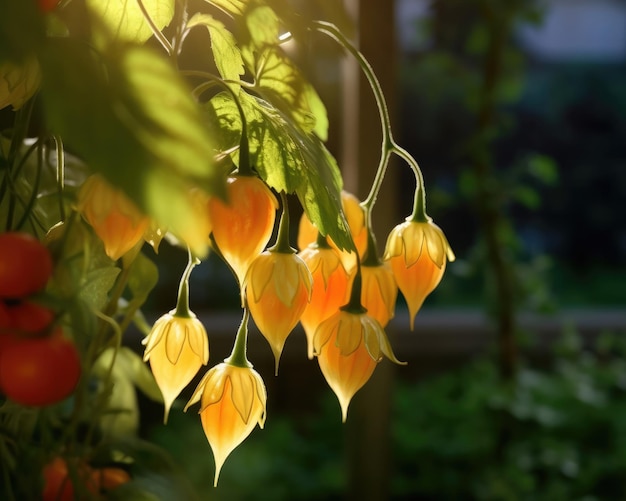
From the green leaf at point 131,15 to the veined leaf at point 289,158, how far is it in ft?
0.12

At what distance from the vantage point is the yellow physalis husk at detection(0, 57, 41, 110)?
0.98ft

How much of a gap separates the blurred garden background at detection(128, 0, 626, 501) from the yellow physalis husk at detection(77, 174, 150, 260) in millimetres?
916

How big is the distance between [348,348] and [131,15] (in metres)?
0.16

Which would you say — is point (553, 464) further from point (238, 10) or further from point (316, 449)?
point (238, 10)

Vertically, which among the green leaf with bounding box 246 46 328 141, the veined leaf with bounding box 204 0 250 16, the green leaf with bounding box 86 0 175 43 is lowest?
the green leaf with bounding box 246 46 328 141

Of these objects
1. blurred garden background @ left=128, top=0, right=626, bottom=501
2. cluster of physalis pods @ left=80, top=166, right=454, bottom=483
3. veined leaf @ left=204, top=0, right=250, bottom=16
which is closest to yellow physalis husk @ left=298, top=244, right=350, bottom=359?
cluster of physalis pods @ left=80, top=166, right=454, bottom=483

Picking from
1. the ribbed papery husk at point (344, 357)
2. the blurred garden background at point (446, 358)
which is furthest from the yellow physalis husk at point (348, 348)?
the blurred garden background at point (446, 358)

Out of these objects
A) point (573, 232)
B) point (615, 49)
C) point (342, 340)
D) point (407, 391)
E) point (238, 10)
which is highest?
point (238, 10)

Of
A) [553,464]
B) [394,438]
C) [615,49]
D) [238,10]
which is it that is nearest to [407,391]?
[394,438]

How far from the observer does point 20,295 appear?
0.74 feet

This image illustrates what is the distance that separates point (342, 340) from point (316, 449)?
4.75ft

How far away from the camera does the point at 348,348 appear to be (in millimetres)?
336

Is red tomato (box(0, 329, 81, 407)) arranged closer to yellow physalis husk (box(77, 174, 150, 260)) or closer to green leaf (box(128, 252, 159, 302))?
yellow physalis husk (box(77, 174, 150, 260))

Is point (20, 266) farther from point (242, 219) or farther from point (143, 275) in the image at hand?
point (143, 275)
